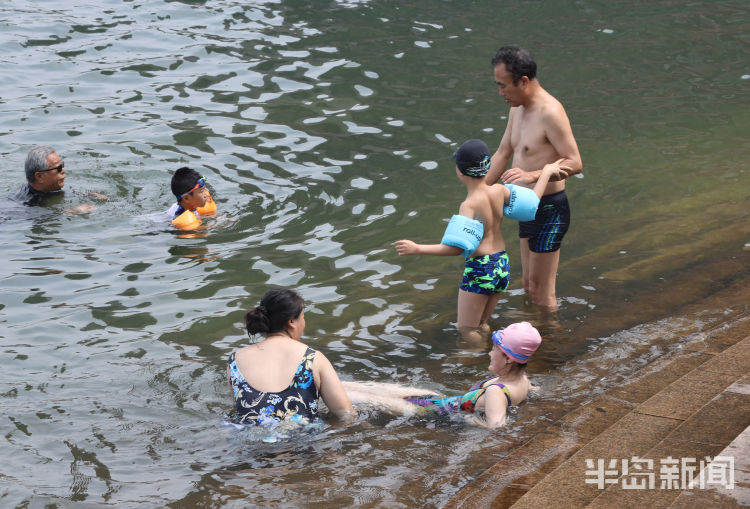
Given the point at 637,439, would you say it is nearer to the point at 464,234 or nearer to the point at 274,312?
the point at 464,234

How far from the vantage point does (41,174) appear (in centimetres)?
987

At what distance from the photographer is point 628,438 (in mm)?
4793

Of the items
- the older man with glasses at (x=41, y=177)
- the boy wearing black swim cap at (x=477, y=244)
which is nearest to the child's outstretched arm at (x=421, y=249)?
the boy wearing black swim cap at (x=477, y=244)

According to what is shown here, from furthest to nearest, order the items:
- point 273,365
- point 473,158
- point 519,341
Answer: point 473,158
point 519,341
point 273,365

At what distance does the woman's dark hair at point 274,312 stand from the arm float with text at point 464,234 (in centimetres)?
142

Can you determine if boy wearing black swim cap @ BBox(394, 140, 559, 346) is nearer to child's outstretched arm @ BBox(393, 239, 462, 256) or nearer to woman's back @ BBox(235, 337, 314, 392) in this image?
child's outstretched arm @ BBox(393, 239, 462, 256)

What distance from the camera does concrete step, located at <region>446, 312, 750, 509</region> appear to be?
426cm

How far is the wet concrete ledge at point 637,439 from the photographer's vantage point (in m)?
4.17

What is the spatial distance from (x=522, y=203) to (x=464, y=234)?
60 centimetres

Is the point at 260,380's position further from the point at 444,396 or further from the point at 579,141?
the point at 579,141

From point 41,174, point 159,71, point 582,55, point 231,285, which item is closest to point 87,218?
point 41,174

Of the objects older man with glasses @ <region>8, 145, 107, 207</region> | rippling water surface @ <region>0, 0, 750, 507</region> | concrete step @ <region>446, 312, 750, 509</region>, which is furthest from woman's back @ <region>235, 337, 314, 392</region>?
older man with glasses @ <region>8, 145, 107, 207</region>

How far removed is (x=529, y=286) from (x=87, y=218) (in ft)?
18.0

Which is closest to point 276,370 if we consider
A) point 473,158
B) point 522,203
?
point 473,158
